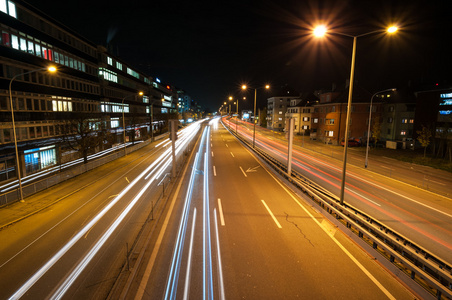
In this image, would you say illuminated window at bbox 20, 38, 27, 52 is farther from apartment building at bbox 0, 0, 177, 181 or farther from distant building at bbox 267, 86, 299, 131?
distant building at bbox 267, 86, 299, 131

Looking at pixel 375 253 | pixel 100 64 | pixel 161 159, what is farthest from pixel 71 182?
pixel 100 64

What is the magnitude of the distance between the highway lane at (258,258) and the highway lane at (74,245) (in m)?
1.62

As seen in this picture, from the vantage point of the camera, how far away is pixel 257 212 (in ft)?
45.8

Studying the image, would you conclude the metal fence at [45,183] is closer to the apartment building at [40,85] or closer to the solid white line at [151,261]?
the apartment building at [40,85]

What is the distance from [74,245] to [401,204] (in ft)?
65.1

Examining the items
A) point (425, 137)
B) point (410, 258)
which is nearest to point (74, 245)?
point (410, 258)

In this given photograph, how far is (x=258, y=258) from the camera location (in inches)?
363

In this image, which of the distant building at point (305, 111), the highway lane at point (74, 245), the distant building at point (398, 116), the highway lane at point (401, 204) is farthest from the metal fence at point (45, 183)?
the distant building at point (305, 111)

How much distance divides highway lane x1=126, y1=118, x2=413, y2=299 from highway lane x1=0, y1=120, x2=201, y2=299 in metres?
1.62

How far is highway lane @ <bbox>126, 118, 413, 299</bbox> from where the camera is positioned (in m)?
7.42

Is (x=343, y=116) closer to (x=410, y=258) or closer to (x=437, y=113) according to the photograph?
(x=437, y=113)

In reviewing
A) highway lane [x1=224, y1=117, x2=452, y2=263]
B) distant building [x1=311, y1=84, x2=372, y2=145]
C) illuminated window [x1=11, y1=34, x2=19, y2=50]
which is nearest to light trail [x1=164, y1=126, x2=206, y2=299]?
highway lane [x1=224, y1=117, x2=452, y2=263]

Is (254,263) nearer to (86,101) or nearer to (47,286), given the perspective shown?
(47,286)

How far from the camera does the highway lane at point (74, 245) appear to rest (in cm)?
784
